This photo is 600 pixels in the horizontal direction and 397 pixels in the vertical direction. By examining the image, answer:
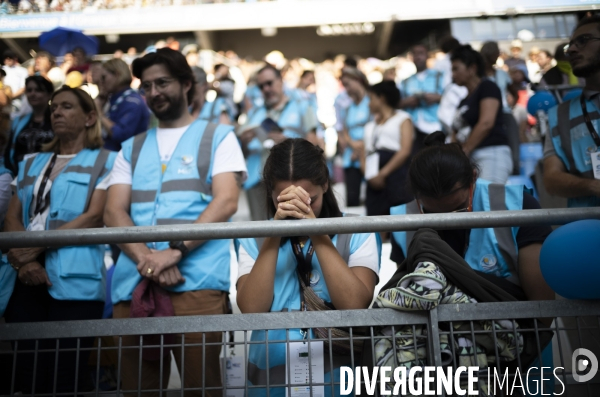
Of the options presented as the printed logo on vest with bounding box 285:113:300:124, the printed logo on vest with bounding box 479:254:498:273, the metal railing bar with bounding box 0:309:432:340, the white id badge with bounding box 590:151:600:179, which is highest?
the printed logo on vest with bounding box 285:113:300:124

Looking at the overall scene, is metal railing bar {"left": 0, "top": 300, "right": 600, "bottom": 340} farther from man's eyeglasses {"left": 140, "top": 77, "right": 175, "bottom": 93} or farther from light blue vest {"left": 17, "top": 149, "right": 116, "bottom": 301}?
man's eyeglasses {"left": 140, "top": 77, "right": 175, "bottom": 93}

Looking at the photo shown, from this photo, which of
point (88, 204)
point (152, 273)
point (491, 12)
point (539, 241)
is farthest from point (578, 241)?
point (491, 12)

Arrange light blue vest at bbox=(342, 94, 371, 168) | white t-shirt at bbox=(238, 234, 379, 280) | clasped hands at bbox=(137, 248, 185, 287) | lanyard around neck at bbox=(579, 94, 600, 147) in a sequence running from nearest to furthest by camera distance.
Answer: white t-shirt at bbox=(238, 234, 379, 280)
clasped hands at bbox=(137, 248, 185, 287)
lanyard around neck at bbox=(579, 94, 600, 147)
light blue vest at bbox=(342, 94, 371, 168)

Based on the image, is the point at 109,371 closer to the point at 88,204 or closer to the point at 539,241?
the point at 88,204

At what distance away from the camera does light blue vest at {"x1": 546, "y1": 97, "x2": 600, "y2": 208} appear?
11.2 feet

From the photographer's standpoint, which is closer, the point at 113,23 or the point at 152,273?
the point at 152,273

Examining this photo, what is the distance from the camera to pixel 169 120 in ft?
11.6

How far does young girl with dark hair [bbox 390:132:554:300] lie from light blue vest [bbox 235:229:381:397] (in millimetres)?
349

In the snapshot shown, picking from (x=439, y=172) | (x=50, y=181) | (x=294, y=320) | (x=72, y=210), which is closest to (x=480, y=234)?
(x=439, y=172)

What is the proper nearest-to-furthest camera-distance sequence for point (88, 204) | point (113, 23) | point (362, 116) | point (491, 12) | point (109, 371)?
point (109, 371), point (88, 204), point (362, 116), point (491, 12), point (113, 23)

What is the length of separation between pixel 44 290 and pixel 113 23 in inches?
280

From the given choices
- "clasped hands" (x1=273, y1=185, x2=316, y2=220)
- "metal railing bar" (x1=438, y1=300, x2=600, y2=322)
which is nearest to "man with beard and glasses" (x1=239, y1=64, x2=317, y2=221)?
"clasped hands" (x1=273, y1=185, x2=316, y2=220)

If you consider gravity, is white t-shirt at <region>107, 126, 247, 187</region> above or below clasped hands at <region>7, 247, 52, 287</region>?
above

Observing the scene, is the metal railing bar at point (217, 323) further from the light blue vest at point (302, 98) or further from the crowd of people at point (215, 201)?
the light blue vest at point (302, 98)
